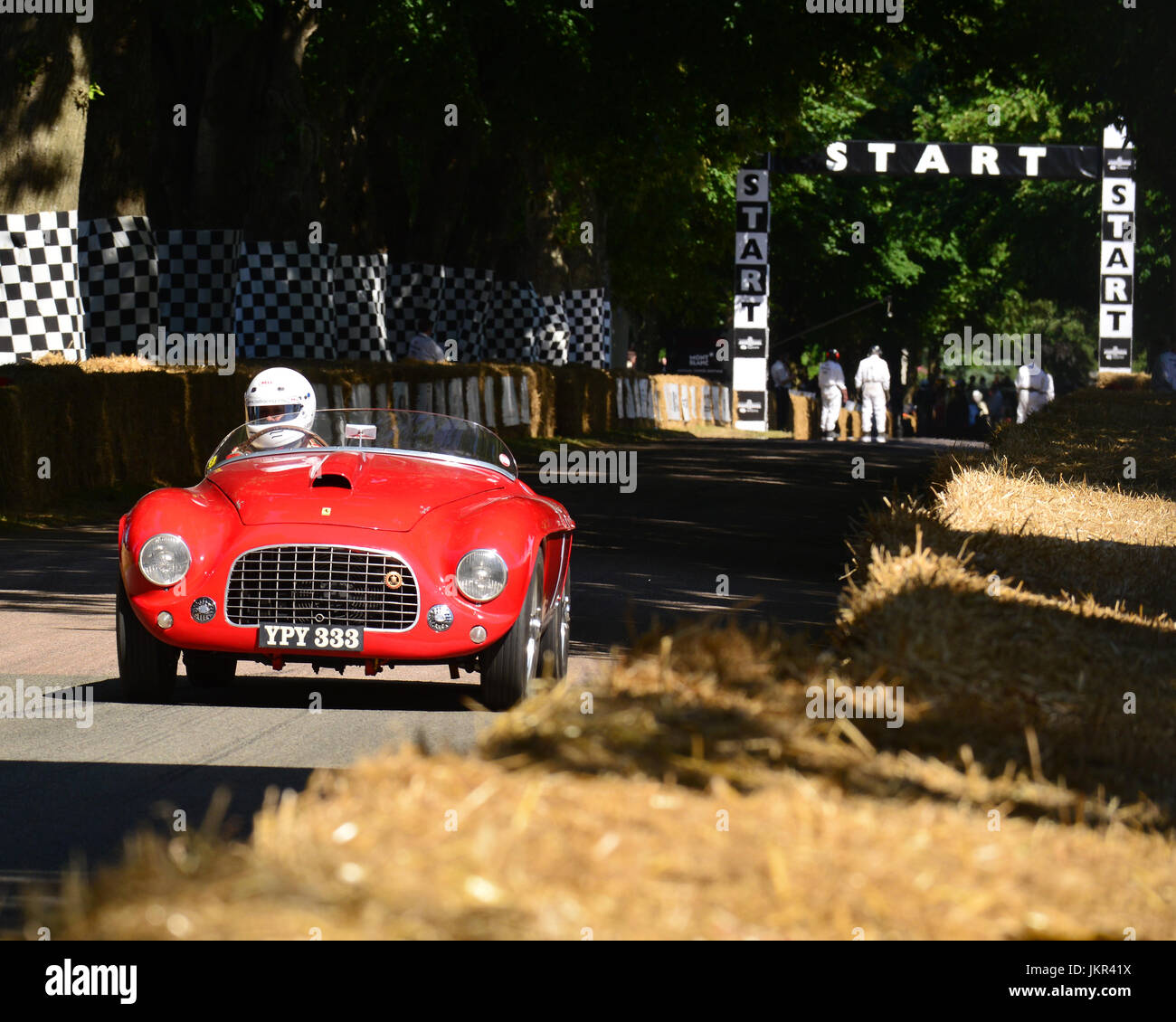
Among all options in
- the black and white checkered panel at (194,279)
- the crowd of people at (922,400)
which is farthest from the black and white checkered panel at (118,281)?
the crowd of people at (922,400)

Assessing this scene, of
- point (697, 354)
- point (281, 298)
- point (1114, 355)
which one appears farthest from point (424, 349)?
point (697, 354)

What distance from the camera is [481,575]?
8.09 metres

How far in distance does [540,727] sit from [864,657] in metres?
1.34

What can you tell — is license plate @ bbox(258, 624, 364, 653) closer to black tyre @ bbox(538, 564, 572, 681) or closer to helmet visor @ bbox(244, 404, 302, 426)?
black tyre @ bbox(538, 564, 572, 681)

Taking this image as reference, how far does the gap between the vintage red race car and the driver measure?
1.07m

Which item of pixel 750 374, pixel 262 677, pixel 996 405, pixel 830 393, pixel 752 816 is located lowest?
pixel 996 405

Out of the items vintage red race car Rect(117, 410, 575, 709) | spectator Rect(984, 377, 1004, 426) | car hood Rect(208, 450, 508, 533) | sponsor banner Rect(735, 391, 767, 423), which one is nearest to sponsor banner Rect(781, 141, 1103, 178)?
sponsor banner Rect(735, 391, 767, 423)

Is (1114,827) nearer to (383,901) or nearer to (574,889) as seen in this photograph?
(574,889)

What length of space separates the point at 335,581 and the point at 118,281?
15.0 m

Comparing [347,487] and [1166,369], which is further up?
[1166,369]

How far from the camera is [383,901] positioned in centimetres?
278

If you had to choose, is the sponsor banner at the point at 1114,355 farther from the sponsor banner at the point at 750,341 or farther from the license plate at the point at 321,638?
the license plate at the point at 321,638

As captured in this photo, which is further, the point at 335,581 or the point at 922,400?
the point at 922,400

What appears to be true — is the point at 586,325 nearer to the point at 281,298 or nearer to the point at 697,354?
the point at 697,354
